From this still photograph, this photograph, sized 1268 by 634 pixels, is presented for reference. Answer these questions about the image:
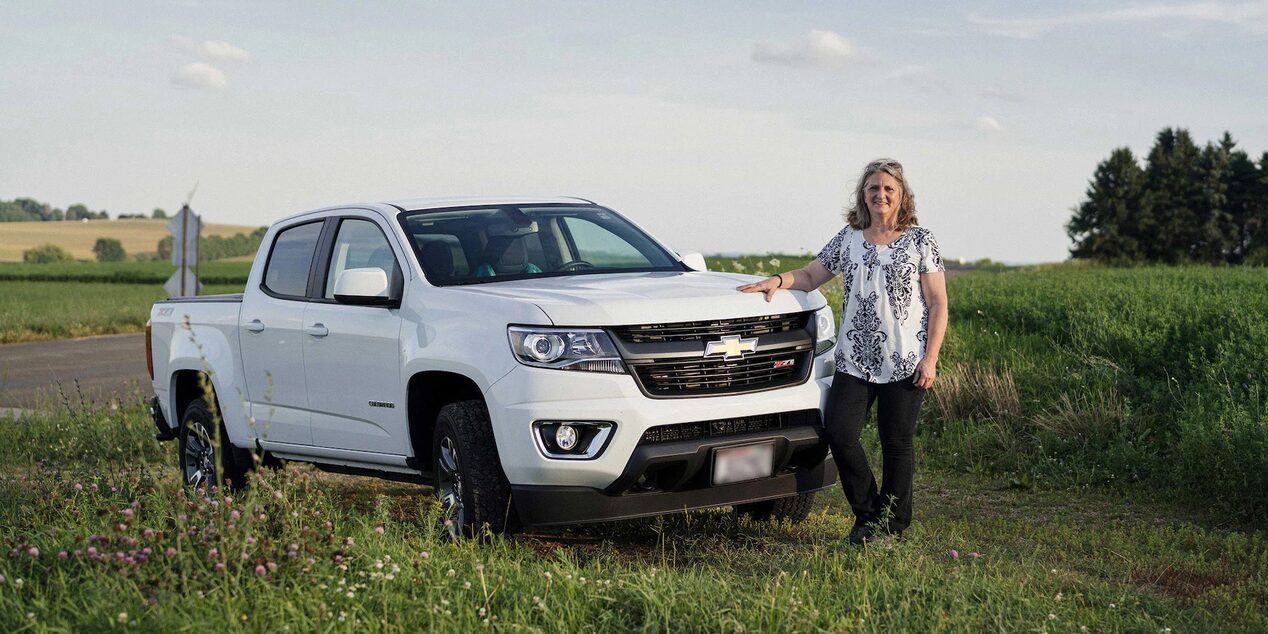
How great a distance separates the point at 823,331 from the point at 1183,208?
9641cm

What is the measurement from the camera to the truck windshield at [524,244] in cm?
671

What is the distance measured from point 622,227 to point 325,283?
69.7 inches

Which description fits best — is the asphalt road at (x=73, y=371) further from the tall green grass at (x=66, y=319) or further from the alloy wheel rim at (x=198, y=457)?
the alloy wheel rim at (x=198, y=457)

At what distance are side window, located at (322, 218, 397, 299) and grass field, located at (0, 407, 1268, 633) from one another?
4.44 ft

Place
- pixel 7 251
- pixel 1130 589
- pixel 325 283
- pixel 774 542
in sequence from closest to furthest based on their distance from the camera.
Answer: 1. pixel 1130 589
2. pixel 774 542
3. pixel 325 283
4. pixel 7 251

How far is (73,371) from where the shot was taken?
765 inches

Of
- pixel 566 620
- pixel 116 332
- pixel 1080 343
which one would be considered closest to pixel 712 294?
pixel 566 620

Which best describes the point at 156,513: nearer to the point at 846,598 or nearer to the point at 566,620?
the point at 566,620

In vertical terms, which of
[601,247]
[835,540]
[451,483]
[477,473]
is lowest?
[835,540]

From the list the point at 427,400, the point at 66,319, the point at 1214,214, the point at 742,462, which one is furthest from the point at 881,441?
the point at 1214,214

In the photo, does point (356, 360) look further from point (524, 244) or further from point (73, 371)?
point (73, 371)

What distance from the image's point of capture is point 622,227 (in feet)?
25.2

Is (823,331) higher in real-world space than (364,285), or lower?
lower

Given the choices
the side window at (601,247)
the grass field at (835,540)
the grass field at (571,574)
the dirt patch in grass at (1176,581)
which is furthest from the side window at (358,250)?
the dirt patch in grass at (1176,581)
